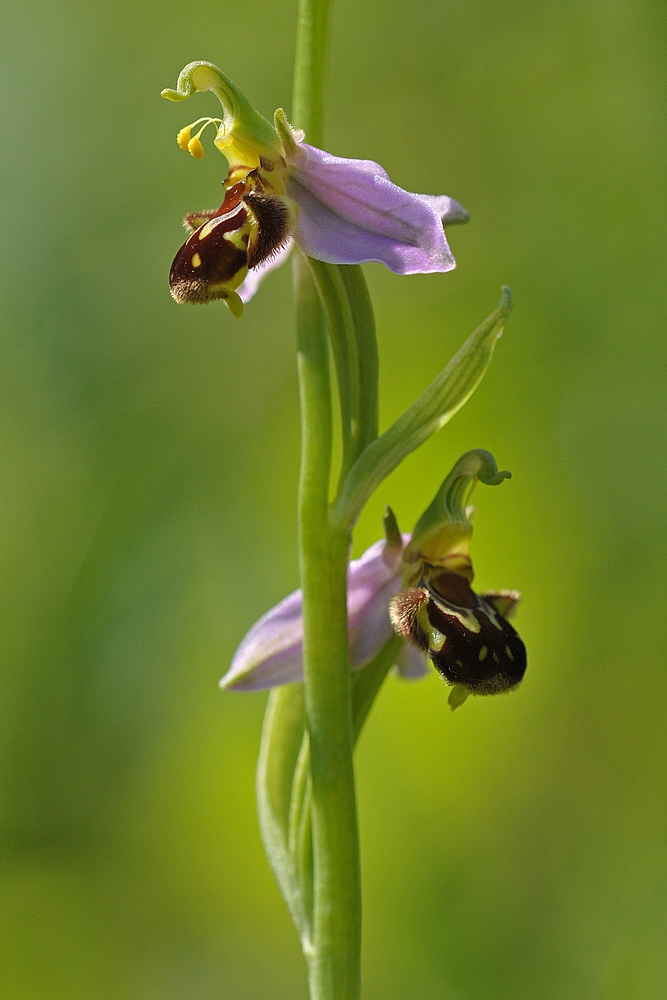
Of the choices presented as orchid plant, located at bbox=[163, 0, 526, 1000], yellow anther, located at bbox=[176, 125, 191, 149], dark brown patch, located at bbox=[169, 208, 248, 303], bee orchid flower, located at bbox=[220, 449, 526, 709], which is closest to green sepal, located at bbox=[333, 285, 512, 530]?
orchid plant, located at bbox=[163, 0, 526, 1000]

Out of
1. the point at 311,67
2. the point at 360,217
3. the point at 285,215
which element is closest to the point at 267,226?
the point at 285,215

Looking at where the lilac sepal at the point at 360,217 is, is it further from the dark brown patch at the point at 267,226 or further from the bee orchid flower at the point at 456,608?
the bee orchid flower at the point at 456,608

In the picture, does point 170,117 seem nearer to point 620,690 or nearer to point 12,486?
point 12,486

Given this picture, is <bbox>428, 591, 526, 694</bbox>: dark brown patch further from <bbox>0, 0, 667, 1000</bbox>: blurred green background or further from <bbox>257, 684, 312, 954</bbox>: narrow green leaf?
<bbox>0, 0, 667, 1000</bbox>: blurred green background

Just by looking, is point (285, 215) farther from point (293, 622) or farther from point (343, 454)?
A: point (293, 622)

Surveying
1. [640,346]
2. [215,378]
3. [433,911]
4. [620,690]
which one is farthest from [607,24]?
[433,911]
